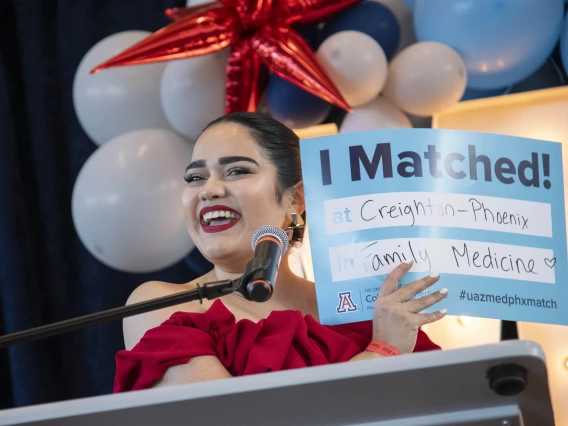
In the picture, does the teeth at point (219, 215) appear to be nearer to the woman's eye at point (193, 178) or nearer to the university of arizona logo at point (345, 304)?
the woman's eye at point (193, 178)

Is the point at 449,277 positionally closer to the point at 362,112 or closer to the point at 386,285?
the point at 386,285

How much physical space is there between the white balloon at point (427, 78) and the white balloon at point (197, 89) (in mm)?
460

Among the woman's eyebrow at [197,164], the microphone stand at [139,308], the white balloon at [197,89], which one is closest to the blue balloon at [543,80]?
the white balloon at [197,89]

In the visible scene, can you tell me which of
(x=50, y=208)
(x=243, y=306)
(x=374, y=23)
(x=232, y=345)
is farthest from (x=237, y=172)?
(x=50, y=208)

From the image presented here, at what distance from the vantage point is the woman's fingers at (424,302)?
1297 millimetres

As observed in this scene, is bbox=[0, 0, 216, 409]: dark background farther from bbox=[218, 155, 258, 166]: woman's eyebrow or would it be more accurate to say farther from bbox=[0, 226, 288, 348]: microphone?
bbox=[0, 226, 288, 348]: microphone

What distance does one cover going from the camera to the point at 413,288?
1.31 m

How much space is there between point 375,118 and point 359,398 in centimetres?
141

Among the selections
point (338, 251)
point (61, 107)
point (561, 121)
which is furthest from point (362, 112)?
point (61, 107)

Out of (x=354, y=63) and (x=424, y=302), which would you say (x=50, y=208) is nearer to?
(x=354, y=63)

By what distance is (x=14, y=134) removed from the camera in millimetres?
2928

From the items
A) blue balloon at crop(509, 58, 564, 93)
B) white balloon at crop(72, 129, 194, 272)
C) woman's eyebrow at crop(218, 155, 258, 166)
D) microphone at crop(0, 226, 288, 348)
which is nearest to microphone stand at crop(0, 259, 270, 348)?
microphone at crop(0, 226, 288, 348)

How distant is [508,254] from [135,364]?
0.65m

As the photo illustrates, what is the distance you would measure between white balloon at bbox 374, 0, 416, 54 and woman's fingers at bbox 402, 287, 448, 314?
1180mm
